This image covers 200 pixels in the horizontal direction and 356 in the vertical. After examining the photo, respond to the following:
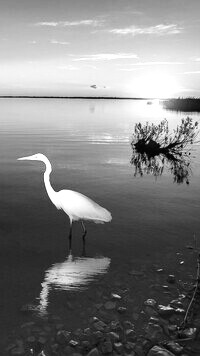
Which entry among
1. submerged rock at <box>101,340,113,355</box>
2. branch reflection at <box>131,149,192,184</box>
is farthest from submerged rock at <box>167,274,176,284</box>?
branch reflection at <box>131,149,192,184</box>

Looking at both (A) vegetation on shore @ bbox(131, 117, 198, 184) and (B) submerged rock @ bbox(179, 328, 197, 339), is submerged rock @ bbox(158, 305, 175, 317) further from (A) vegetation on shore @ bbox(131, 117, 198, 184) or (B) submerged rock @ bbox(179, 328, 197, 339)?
(A) vegetation on shore @ bbox(131, 117, 198, 184)

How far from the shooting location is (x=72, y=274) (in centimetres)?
859

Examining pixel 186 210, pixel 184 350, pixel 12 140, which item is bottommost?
pixel 184 350

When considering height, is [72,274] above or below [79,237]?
below

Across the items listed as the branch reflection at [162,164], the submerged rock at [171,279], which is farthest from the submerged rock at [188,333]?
the branch reflection at [162,164]

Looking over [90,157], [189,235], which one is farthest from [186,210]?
[90,157]

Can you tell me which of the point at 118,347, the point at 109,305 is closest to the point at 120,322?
the point at 109,305

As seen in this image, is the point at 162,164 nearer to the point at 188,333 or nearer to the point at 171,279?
the point at 171,279

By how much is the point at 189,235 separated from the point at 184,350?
577 cm

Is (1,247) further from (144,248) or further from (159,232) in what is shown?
(159,232)

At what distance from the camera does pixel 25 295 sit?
24.4ft

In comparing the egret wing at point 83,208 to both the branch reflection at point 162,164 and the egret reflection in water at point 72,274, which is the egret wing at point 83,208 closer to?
the egret reflection in water at point 72,274

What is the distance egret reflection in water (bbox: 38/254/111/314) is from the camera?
25.4 feet

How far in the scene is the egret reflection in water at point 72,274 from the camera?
25.4 feet
